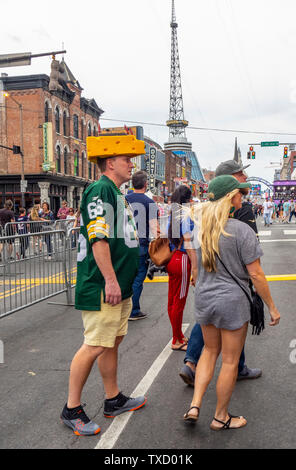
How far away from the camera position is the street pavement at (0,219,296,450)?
3.02 meters

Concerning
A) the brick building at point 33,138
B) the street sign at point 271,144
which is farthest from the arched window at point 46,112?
the street sign at point 271,144

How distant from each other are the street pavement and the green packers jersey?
0.99 m

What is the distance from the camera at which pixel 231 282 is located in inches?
118

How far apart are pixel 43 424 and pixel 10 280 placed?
2.90 meters

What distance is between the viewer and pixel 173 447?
291 cm

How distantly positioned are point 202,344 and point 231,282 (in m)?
1.17

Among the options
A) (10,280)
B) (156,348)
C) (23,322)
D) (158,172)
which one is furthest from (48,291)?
(158,172)

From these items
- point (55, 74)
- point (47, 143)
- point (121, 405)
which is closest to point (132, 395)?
point (121, 405)

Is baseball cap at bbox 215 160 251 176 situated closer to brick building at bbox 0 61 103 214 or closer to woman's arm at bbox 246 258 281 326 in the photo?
woman's arm at bbox 246 258 281 326

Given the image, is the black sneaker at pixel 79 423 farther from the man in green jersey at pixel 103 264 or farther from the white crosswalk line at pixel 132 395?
the white crosswalk line at pixel 132 395

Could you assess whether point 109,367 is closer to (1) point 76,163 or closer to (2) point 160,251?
(2) point 160,251

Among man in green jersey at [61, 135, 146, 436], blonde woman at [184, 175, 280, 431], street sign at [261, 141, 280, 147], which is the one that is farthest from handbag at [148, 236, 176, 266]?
street sign at [261, 141, 280, 147]

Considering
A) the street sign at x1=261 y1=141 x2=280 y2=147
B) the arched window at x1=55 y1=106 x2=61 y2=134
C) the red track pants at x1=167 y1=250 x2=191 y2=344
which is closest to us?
the red track pants at x1=167 y1=250 x2=191 y2=344

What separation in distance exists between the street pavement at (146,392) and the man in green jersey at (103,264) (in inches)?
11.0
